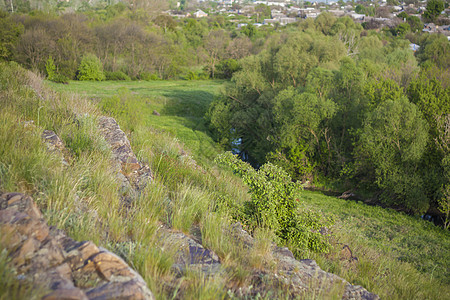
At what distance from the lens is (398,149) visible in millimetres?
20031

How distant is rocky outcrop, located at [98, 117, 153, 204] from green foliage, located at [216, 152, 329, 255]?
1.99m

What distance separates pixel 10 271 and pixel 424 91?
75.2ft

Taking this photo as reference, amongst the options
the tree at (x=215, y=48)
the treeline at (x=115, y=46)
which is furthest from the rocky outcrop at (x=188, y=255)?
the tree at (x=215, y=48)

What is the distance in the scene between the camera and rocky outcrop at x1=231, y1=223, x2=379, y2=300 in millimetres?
4383

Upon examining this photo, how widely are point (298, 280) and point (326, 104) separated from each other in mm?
19509

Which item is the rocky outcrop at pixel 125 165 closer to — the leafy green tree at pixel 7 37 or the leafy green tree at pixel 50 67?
the leafy green tree at pixel 50 67

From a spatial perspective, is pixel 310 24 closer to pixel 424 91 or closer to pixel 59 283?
pixel 424 91

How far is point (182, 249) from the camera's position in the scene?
15.6 ft

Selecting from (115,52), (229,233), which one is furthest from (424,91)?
(115,52)

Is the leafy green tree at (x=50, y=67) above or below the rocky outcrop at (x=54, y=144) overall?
below

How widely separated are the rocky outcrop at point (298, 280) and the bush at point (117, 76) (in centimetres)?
5037

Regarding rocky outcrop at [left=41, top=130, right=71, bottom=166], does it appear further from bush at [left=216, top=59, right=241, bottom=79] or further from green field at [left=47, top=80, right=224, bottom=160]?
bush at [left=216, top=59, right=241, bottom=79]

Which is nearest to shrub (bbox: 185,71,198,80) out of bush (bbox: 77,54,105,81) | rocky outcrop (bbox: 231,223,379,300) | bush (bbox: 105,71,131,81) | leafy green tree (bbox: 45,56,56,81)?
bush (bbox: 105,71,131,81)

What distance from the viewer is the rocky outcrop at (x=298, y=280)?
4.38m
